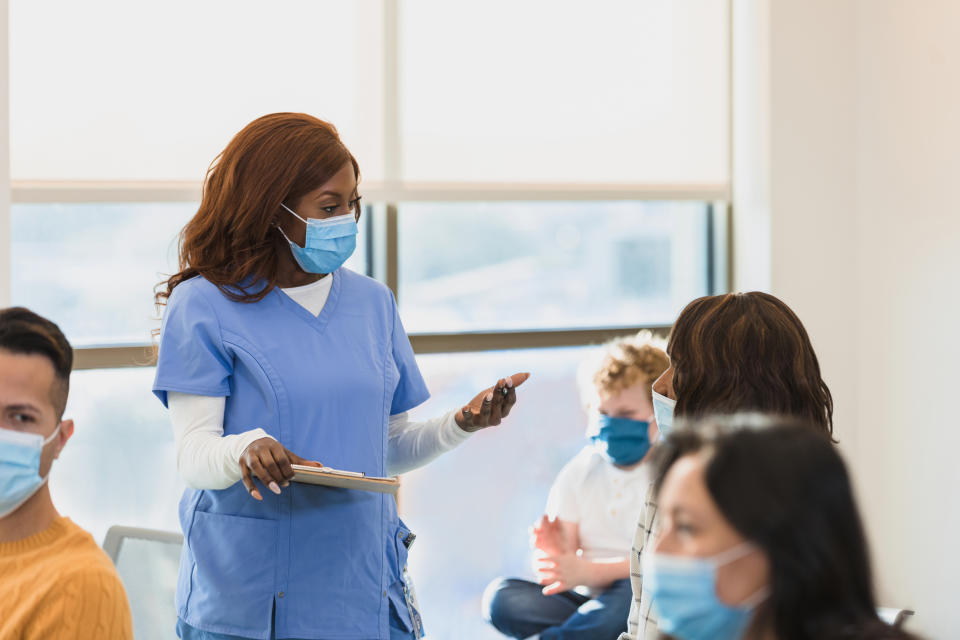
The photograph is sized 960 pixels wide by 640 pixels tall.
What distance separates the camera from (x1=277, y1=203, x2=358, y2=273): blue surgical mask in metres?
1.94

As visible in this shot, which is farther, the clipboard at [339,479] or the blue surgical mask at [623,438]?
the blue surgical mask at [623,438]

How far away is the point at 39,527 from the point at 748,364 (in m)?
1.11

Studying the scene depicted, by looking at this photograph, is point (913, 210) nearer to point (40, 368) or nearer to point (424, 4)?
point (424, 4)

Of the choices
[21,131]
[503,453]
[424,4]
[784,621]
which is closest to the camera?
[784,621]

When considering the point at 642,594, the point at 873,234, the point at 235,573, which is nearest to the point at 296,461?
the point at 235,573

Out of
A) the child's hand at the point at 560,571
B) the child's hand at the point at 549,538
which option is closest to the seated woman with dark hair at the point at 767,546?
the child's hand at the point at 560,571

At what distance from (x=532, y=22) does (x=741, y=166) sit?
0.90 metres

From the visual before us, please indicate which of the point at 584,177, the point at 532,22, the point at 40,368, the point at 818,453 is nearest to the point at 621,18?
the point at 532,22

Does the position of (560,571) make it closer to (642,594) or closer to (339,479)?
(642,594)

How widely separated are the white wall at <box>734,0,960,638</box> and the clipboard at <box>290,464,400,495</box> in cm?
223

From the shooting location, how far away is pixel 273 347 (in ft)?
6.23

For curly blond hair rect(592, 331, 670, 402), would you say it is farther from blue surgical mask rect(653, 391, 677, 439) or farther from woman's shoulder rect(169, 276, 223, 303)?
woman's shoulder rect(169, 276, 223, 303)

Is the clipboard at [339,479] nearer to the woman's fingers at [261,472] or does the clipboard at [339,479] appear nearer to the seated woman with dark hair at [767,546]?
the woman's fingers at [261,472]

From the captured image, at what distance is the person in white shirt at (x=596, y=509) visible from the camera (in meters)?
2.96
